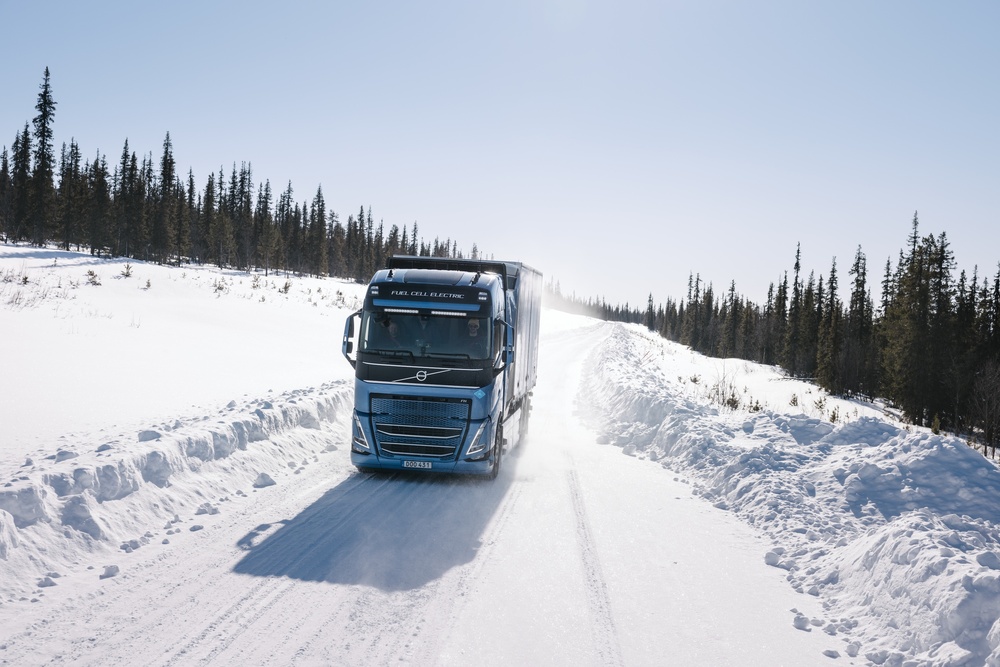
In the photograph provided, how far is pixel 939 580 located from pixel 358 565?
5.34 metres

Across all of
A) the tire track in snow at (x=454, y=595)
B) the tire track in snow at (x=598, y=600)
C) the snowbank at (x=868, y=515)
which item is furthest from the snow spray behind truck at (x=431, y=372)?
the snowbank at (x=868, y=515)

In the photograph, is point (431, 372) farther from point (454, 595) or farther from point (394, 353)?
point (454, 595)

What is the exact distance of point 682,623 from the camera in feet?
17.0

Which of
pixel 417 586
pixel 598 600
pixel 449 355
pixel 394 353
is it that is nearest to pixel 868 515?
pixel 598 600

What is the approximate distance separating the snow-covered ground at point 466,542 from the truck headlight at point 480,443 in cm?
62

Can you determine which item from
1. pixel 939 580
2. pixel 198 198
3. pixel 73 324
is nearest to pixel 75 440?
pixel 939 580

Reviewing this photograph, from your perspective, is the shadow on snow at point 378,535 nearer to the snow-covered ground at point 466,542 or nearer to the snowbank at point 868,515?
the snow-covered ground at point 466,542

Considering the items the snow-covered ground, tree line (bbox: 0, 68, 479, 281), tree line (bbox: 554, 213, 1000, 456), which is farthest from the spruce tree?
tree line (bbox: 554, 213, 1000, 456)

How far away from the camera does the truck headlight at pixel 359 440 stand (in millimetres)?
9070

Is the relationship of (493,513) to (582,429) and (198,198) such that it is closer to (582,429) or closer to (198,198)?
(582,429)

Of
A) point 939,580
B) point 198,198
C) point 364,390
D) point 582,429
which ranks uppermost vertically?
point 198,198

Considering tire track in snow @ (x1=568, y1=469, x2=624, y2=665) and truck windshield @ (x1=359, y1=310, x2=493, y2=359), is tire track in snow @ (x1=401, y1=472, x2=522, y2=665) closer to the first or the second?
tire track in snow @ (x1=568, y1=469, x2=624, y2=665)

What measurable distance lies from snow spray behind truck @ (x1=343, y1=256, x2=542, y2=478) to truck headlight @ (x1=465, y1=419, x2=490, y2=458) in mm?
16

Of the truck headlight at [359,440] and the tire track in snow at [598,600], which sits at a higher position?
the truck headlight at [359,440]
